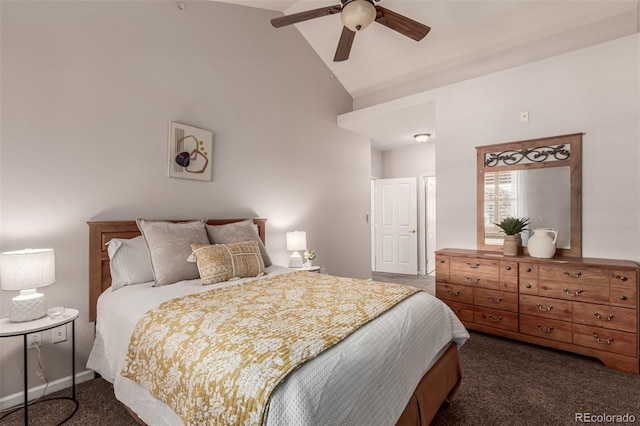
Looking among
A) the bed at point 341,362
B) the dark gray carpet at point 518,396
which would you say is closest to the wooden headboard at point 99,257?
the bed at point 341,362

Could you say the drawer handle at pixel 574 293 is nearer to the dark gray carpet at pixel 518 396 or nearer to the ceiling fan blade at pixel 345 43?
the dark gray carpet at pixel 518 396

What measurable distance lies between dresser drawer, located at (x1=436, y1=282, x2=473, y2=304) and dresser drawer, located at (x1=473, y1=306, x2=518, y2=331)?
0.43 ft

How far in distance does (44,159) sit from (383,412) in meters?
2.63

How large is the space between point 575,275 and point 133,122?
3.90 metres

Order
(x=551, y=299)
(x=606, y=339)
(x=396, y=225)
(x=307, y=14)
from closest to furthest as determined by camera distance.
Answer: (x=606, y=339), (x=307, y=14), (x=551, y=299), (x=396, y=225)

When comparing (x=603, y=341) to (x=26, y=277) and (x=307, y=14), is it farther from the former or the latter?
(x=26, y=277)

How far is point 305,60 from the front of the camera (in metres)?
4.18

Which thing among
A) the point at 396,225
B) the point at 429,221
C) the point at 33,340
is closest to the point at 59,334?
the point at 33,340

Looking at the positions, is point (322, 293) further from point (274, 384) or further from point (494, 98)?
point (494, 98)

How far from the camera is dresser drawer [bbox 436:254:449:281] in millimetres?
3223

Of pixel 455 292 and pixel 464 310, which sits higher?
pixel 455 292

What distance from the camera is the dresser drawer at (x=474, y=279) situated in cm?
293

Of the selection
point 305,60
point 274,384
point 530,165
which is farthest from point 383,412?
point 305,60

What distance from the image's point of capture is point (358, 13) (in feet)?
7.47
